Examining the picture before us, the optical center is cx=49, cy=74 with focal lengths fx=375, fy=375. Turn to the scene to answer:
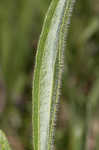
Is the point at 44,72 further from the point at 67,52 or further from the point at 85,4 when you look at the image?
the point at 85,4

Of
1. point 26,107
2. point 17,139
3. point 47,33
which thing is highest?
point 47,33

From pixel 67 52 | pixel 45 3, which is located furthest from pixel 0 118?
pixel 45 3

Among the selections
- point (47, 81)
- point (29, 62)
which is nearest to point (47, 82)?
point (47, 81)

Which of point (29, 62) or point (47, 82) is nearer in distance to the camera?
point (47, 82)

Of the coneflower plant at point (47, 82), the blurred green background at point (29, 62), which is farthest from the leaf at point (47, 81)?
the blurred green background at point (29, 62)

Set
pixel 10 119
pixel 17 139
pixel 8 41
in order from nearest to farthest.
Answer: pixel 17 139 → pixel 10 119 → pixel 8 41

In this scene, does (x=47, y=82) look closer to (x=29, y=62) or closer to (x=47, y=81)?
(x=47, y=81)
